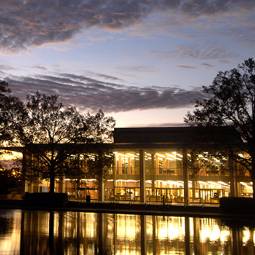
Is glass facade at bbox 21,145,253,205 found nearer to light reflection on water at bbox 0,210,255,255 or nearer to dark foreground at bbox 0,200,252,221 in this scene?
dark foreground at bbox 0,200,252,221

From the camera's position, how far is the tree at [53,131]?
4356cm

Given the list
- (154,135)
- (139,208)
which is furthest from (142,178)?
(154,135)

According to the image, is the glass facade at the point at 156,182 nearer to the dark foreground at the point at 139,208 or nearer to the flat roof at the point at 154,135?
the flat roof at the point at 154,135

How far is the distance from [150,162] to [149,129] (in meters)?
7.38

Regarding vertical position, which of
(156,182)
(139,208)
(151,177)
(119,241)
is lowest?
(119,241)

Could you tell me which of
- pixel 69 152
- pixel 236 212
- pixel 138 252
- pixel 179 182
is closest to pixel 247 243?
pixel 138 252

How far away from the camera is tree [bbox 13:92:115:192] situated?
43.6 meters

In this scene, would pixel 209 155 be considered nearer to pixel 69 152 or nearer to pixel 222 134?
pixel 222 134

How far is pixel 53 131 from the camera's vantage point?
44656 millimetres

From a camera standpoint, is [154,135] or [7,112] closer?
[7,112]

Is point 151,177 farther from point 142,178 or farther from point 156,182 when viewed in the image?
point 142,178

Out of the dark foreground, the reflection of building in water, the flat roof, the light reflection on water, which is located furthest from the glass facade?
the light reflection on water

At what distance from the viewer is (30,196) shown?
4250 centimetres

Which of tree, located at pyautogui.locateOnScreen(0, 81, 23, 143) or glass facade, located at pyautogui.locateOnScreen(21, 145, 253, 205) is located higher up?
tree, located at pyautogui.locateOnScreen(0, 81, 23, 143)
